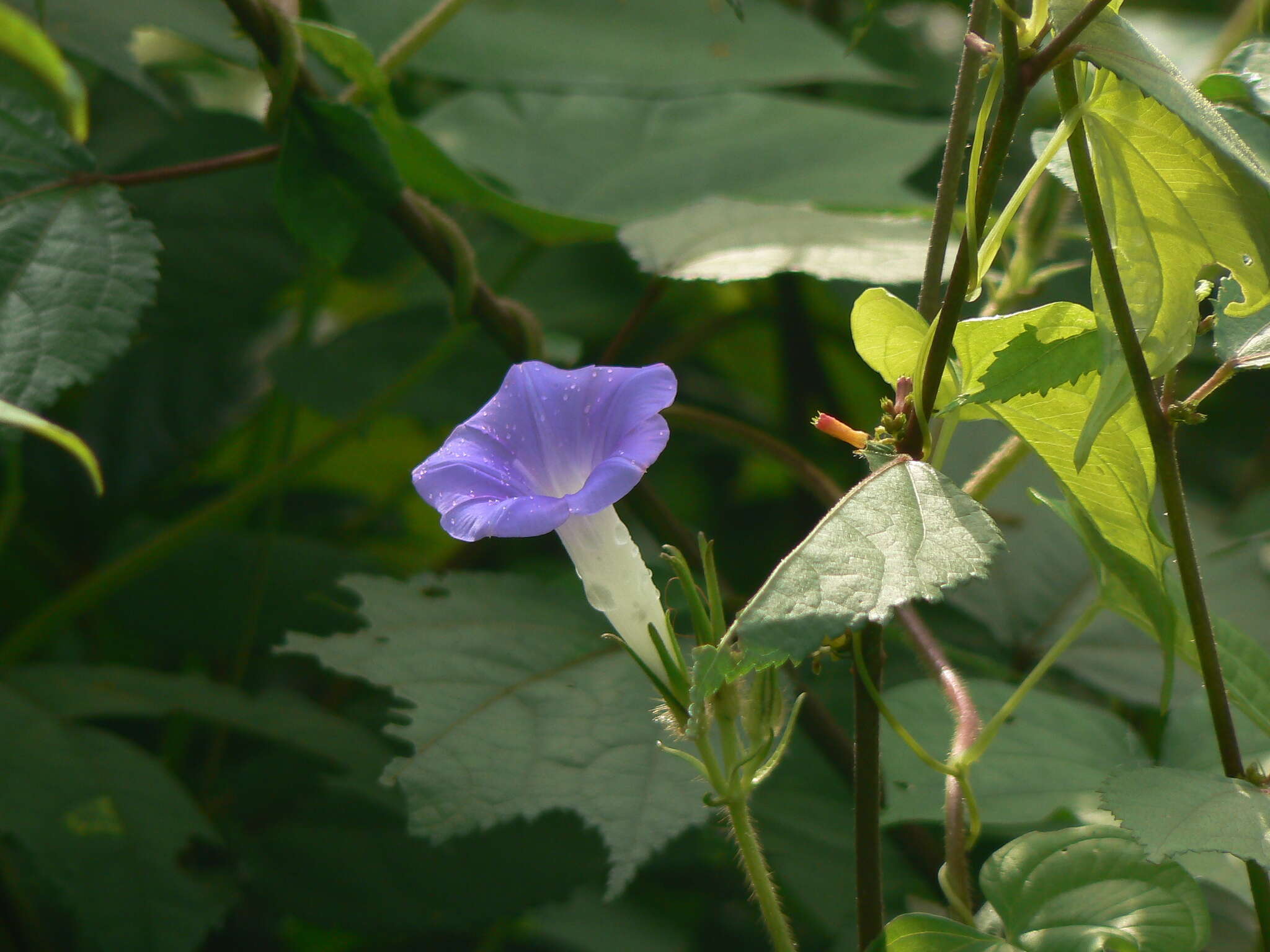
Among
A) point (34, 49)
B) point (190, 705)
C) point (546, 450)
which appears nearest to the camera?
point (34, 49)

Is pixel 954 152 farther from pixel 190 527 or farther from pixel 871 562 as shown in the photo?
pixel 190 527

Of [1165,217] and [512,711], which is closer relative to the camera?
[1165,217]

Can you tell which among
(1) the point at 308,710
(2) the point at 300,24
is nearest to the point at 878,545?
(2) the point at 300,24

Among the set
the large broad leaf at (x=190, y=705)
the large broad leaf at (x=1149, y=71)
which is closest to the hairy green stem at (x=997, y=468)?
the large broad leaf at (x=1149, y=71)

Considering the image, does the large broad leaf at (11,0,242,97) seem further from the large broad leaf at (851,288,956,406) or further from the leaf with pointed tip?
the leaf with pointed tip

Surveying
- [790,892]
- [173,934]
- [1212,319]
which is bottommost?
[173,934]

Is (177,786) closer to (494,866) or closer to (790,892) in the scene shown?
(494,866)

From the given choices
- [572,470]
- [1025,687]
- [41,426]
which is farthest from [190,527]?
[1025,687]
